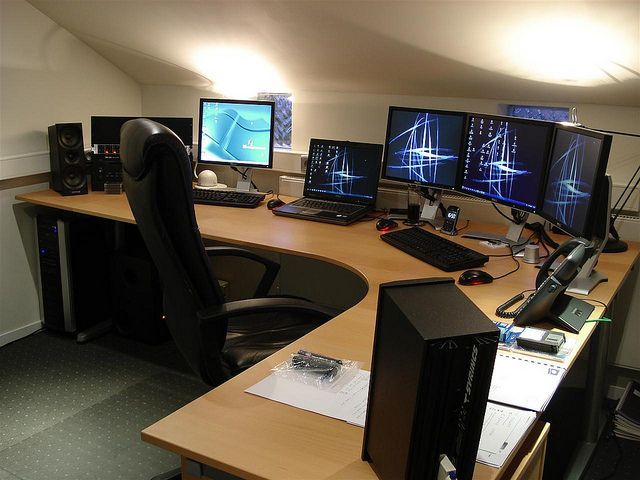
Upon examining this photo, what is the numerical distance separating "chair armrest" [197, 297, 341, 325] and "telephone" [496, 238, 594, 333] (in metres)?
0.53

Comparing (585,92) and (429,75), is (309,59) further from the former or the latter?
(585,92)

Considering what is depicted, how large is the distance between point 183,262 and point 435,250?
1.04 m

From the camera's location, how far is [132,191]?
186 centimetres

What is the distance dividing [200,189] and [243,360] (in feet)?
5.00

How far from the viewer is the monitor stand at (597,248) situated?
218 centimetres

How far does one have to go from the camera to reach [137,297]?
3406 millimetres

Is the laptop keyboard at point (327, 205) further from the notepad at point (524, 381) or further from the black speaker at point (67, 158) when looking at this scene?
the notepad at point (524, 381)

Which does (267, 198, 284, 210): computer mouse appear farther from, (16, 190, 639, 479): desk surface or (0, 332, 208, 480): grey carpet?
(0, 332, 208, 480): grey carpet

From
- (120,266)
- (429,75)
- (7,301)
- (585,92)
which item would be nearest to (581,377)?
(585,92)

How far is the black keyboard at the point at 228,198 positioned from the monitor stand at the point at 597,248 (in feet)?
5.07

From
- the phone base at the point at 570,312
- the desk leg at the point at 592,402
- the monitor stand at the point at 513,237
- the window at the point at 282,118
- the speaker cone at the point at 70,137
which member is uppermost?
the window at the point at 282,118

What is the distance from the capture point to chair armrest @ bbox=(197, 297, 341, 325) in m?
1.88

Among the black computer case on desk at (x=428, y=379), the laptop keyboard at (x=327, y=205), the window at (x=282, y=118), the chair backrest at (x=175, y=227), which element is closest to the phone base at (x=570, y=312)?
the black computer case on desk at (x=428, y=379)

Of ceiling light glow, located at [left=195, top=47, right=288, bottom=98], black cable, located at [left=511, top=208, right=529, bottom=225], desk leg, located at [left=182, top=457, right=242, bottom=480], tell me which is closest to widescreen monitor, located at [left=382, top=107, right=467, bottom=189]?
black cable, located at [left=511, top=208, right=529, bottom=225]
